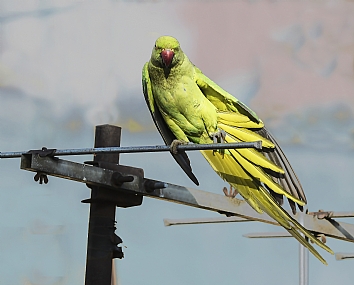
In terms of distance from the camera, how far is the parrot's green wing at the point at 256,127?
2.68 metres

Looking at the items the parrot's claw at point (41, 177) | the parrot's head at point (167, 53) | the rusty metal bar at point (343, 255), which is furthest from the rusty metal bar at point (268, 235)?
the parrot's claw at point (41, 177)

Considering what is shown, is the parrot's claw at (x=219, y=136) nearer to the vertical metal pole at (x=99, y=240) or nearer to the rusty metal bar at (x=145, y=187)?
the rusty metal bar at (x=145, y=187)

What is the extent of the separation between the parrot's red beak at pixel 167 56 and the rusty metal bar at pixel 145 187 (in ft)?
2.87

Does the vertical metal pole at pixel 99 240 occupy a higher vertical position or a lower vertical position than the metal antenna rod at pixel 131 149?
lower

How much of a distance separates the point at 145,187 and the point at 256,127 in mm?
893

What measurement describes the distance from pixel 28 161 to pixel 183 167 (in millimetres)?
1227

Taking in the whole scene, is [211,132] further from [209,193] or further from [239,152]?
[209,193]

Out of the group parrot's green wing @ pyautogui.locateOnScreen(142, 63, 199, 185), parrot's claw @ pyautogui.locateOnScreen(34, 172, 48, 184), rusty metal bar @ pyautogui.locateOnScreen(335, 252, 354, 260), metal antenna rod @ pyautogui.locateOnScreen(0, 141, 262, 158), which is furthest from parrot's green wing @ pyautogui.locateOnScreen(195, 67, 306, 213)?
rusty metal bar @ pyautogui.locateOnScreen(335, 252, 354, 260)

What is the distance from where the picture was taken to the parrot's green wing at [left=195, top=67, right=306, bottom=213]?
8.80ft

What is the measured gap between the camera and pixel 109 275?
6.98 ft

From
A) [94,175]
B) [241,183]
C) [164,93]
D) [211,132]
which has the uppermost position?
[164,93]

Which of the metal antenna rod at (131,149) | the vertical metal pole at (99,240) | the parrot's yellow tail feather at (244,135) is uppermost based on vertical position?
the parrot's yellow tail feather at (244,135)

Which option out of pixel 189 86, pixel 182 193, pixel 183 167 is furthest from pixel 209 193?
pixel 189 86

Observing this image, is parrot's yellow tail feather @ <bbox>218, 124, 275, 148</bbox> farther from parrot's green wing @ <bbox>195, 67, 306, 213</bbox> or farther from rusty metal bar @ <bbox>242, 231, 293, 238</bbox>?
rusty metal bar @ <bbox>242, 231, 293, 238</bbox>
